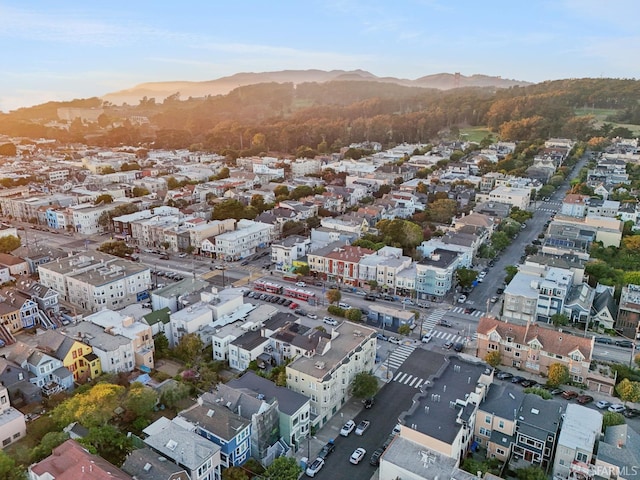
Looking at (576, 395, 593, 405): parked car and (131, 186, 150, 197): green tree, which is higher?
(131, 186, 150, 197): green tree

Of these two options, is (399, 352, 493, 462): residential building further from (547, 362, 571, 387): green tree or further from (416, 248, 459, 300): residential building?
(416, 248, 459, 300): residential building

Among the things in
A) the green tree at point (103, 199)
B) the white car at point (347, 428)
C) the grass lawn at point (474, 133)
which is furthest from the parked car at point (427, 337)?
the grass lawn at point (474, 133)

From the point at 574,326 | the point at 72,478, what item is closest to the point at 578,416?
the point at 574,326

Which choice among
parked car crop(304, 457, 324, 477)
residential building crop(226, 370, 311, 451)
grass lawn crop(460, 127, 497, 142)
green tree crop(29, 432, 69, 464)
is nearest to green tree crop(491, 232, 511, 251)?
residential building crop(226, 370, 311, 451)

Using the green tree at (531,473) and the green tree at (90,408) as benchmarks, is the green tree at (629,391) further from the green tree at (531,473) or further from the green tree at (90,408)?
the green tree at (90,408)

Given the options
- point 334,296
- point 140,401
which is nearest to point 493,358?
point 334,296

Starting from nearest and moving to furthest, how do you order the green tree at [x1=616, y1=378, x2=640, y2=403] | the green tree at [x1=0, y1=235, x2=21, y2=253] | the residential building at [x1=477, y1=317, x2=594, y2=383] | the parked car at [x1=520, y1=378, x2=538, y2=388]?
the green tree at [x1=616, y1=378, x2=640, y2=403], the residential building at [x1=477, y1=317, x2=594, y2=383], the parked car at [x1=520, y1=378, x2=538, y2=388], the green tree at [x1=0, y1=235, x2=21, y2=253]

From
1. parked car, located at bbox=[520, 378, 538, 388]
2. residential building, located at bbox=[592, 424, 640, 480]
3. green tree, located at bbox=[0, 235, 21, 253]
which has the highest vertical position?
green tree, located at bbox=[0, 235, 21, 253]

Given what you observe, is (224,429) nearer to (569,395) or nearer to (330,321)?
(330,321)
